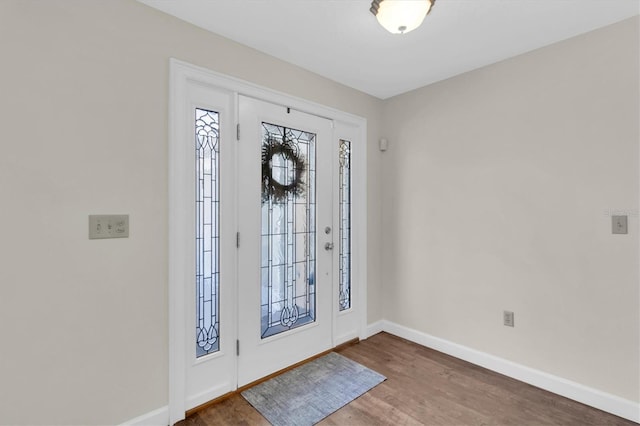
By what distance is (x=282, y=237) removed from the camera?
246 cm

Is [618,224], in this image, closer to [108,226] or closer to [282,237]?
[282,237]

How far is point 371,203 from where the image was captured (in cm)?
317

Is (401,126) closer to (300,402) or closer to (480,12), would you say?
(480,12)

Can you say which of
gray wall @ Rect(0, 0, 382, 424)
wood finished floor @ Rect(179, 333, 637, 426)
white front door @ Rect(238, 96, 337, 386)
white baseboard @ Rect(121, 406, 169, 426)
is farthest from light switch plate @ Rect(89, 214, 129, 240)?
wood finished floor @ Rect(179, 333, 637, 426)

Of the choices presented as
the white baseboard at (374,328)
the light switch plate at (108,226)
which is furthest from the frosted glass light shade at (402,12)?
the white baseboard at (374,328)

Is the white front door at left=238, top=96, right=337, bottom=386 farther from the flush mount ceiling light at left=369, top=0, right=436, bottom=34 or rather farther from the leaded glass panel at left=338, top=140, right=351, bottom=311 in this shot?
the flush mount ceiling light at left=369, top=0, right=436, bottom=34

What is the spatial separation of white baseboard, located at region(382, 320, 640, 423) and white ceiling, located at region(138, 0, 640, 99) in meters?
2.42

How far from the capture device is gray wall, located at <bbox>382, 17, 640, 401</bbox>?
6.31 ft

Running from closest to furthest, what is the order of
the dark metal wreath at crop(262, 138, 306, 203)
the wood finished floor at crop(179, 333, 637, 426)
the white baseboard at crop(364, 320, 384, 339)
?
the wood finished floor at crop(179, 333, 637, 426) → the dark metal wreath at crop(262, 138, 306, 203) → the white baseboard at crop(364, 320, 384, 339)

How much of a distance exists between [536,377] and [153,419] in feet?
8.65

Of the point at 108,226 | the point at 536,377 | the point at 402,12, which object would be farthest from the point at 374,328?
the point at 402,12

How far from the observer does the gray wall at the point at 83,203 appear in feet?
4.62

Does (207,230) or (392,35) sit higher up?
(392,35)

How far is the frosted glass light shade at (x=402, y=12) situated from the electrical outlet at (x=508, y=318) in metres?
2.21
